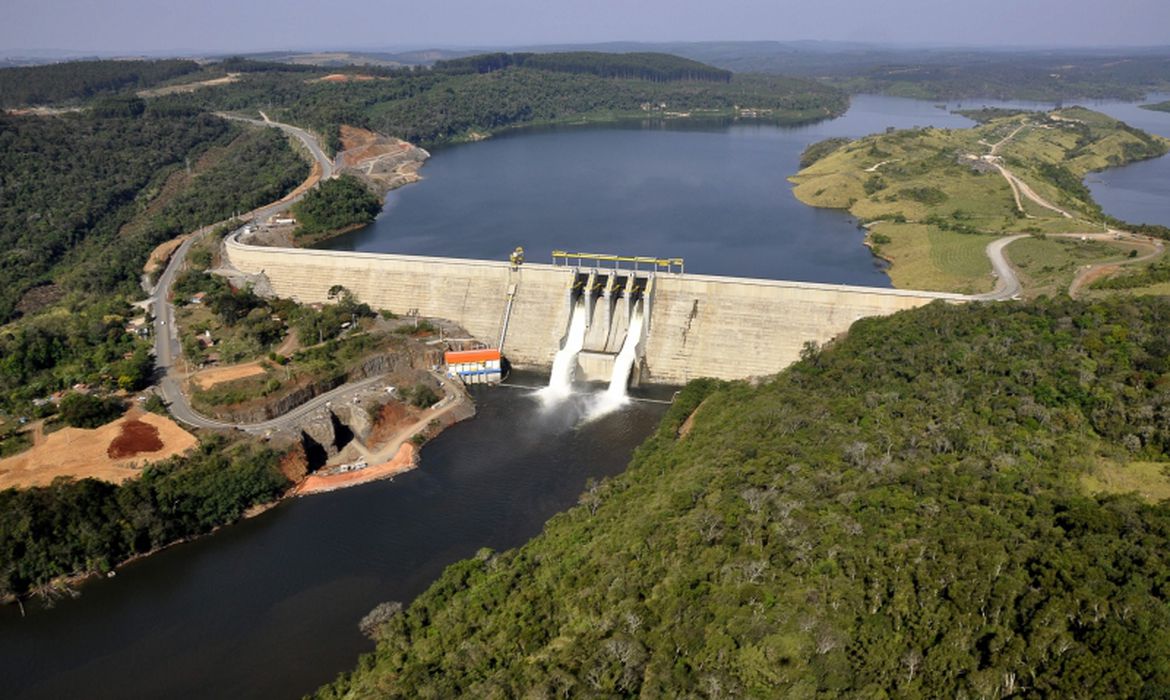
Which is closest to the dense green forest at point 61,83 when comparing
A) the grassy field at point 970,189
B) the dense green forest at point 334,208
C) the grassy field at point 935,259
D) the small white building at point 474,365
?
the dense green forest at point 334,208

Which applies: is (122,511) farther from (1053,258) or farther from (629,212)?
(629,212)

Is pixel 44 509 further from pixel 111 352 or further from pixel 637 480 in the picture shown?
pixel 637 480

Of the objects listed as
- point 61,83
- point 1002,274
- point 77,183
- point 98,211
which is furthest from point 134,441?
point 61,83

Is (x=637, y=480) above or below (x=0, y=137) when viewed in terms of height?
below

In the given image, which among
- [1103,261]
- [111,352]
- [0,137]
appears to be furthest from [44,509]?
[0,137]

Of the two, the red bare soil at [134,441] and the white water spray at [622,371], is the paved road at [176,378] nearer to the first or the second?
the red bare soil at [134,441]

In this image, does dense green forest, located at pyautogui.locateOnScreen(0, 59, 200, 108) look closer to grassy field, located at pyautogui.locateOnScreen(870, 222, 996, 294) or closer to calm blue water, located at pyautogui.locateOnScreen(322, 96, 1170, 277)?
calm blue water, located at pyautogui.locateOnScreen(322, 96, 1170, 277)
